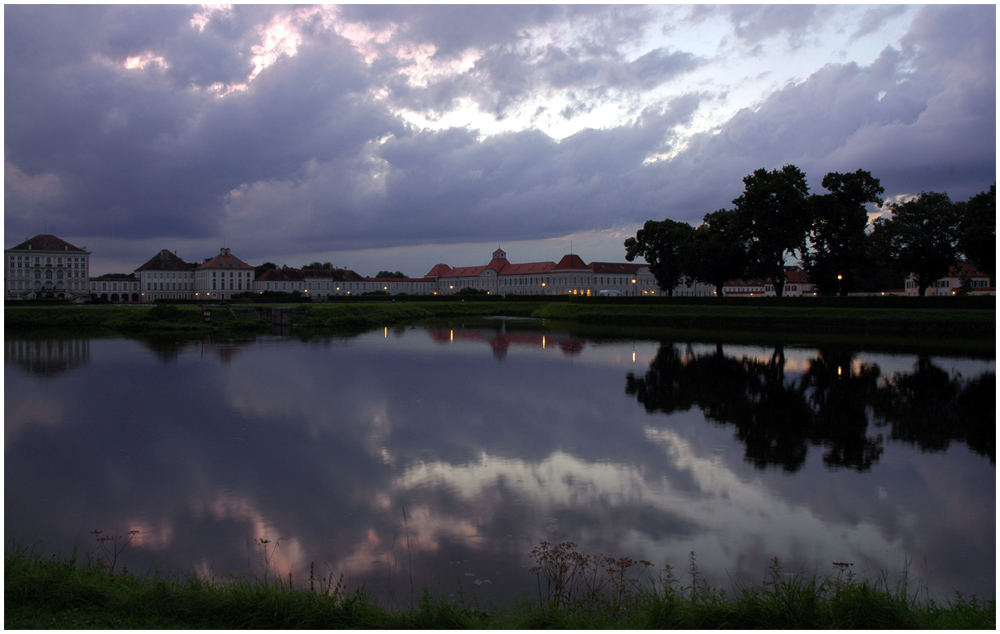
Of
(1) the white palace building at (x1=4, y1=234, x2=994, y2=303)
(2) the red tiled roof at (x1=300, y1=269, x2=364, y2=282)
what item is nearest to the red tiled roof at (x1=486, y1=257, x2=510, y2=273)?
(1) the white palace building at (x1=4, y1=234, x2=994, y2=303)

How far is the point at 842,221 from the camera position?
137ft

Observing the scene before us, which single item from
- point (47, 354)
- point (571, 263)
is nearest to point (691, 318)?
point (47, 354)

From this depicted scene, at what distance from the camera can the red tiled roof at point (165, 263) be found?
102 meters

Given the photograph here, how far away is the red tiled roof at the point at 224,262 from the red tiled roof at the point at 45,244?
17.3 metres

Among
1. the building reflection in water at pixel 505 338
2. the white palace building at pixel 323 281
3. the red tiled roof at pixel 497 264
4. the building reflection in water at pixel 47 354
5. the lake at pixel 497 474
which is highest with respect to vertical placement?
the red tiled roof at pixel 497 264

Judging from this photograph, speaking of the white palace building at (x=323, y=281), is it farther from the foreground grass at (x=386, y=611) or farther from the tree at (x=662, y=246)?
the foreground grass at (x=386, y=611)

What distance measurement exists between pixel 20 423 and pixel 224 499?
6.58 metres

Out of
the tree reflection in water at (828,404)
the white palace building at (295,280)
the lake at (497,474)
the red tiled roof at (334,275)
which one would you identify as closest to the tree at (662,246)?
the white palace building at (295,280)

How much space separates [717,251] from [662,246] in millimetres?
11167

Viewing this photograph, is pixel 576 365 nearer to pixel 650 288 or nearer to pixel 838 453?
pixel 838 453

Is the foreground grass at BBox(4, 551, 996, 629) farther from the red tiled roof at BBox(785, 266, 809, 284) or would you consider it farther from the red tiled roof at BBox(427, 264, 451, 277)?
the red tiled roof at BBox(427, 264, 451, 277)

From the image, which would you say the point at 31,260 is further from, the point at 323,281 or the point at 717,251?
the point at 717,251

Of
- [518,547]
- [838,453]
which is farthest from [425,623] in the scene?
[838,453]

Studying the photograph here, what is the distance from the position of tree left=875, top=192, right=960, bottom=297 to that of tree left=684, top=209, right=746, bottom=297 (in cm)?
890
